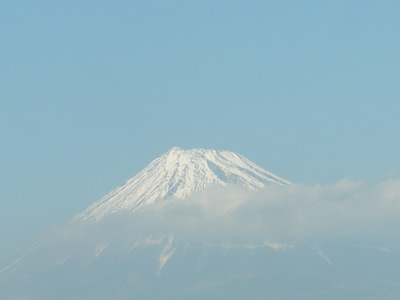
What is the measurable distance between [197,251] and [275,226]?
1749cm

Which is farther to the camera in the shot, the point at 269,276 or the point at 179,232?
the point at 179,232

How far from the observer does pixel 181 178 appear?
182750 mm

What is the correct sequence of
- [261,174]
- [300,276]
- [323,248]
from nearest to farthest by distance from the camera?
[300,276] → [323,248] → [261,174]

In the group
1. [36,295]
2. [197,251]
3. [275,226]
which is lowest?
[36,295]

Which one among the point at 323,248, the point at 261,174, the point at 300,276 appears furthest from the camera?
the point at 261,174

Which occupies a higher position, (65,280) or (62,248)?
(62,248)

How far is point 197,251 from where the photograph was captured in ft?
575

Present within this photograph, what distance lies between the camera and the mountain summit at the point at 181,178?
595ft

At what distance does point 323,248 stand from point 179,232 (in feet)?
76.0

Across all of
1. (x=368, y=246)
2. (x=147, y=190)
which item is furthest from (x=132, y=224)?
(x=368, y=246)

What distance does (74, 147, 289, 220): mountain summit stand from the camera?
595 ft

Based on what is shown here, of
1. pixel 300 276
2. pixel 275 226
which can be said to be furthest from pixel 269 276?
pixel 275 226

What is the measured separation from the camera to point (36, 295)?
16650 centimetres

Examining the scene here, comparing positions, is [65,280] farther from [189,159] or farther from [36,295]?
[189,159]
